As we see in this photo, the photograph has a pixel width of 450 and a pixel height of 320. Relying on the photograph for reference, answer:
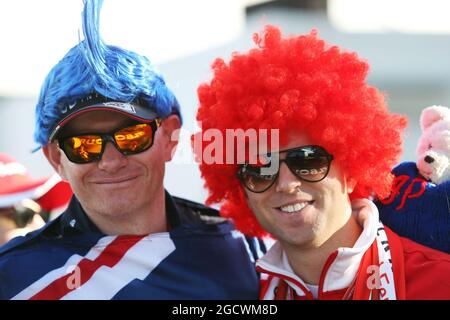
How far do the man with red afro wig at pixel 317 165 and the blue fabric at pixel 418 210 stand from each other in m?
0.08

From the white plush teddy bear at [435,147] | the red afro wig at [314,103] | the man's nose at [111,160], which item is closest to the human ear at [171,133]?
the man's nose at [111,160]

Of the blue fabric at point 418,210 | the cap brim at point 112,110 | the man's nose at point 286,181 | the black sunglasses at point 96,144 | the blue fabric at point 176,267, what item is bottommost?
the blue fabric at point 176,267

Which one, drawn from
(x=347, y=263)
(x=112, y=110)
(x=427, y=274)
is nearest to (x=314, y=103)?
(x=347, y=263)

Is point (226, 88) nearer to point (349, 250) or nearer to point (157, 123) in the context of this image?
point (157, 123)

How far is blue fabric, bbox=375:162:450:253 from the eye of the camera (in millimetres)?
2713

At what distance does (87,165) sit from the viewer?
3.01 metres

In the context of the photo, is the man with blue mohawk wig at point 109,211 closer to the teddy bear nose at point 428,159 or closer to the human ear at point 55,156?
the human ear at point 55,156

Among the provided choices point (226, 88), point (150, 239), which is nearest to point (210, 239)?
point (150, 239)

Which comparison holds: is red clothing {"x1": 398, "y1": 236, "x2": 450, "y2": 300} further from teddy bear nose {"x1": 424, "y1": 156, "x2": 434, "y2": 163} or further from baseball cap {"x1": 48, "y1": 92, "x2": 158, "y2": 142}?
baseball cap {"x1": 48, "y1": 92, "x2": 158, "y2": 142}

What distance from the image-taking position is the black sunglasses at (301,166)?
2.68m

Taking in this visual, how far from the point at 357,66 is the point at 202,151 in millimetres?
822

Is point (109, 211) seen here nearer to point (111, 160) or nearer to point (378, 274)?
point (111, 160)

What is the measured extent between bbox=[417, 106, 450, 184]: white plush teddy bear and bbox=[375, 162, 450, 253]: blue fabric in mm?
50

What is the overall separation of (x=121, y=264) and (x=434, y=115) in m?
1.61
